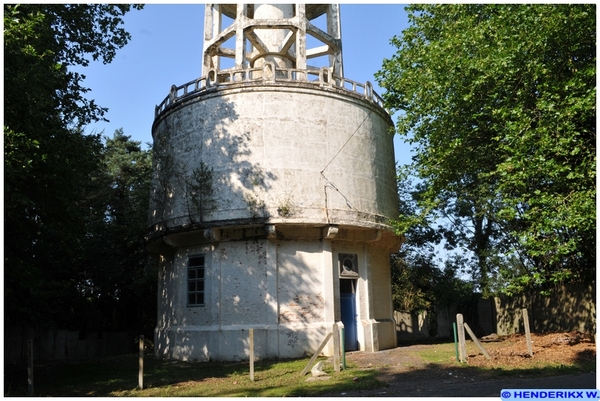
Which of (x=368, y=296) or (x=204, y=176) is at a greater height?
(x=204, y=176)

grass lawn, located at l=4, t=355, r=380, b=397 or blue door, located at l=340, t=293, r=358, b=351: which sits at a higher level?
blue door, located at l=340, t=293, r=358, b=351

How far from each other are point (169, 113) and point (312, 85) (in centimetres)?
578

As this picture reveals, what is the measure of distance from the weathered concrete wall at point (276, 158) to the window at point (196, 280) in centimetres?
159

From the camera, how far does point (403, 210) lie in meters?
30.9

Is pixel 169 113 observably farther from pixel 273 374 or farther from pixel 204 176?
pixel 273 374

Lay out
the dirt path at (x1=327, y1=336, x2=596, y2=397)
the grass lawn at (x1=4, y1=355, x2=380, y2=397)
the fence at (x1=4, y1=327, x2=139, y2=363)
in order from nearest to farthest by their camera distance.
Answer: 1. the dirt path at (x1=327, y1=336, x2=596, y2=397)
2. the grass lawn at (x1=4, y1=355, x2=380, y2=397)
3. the fence at (x1=4, y1=327, x2=139, y2=363)

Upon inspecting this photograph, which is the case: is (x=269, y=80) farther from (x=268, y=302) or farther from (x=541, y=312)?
(x=541, y=312)

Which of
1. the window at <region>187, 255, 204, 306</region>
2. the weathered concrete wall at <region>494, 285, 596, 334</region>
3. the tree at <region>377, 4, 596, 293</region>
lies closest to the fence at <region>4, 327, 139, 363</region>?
the window at <region>187, 255, 204, 306</region>

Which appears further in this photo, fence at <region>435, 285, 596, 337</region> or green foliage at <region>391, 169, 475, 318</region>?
green foliage at <region>391, 169, 475, 318</region>

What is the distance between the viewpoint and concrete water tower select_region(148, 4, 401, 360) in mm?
18672

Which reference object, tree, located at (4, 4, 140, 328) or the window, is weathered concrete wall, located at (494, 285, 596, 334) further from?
tree, located at (4, 4, 140, 328)

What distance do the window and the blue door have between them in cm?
502

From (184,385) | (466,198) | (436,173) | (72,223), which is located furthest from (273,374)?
(466,198)

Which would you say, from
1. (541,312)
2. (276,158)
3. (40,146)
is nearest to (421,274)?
(541,312)
